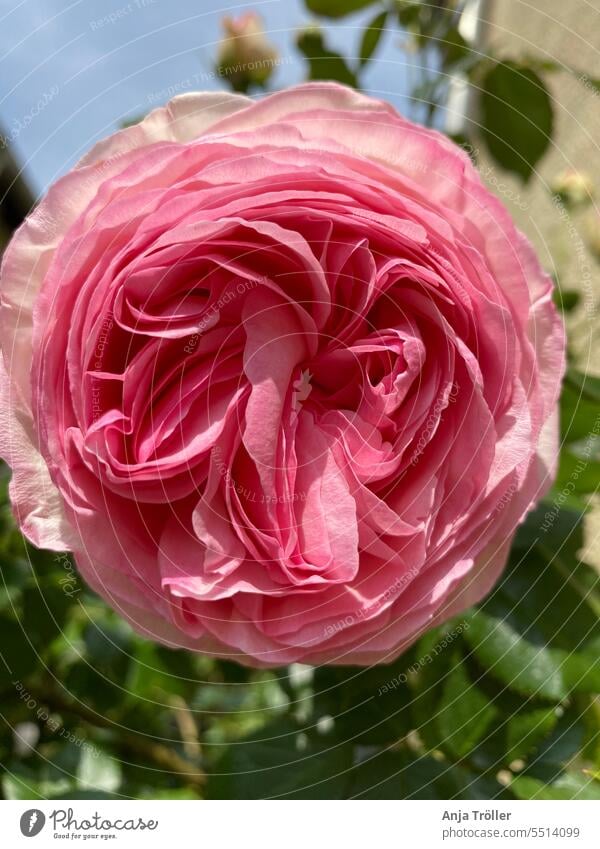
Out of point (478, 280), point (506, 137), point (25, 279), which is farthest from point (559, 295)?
point (25, 279)

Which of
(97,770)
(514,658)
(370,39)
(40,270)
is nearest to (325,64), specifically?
(370,39)

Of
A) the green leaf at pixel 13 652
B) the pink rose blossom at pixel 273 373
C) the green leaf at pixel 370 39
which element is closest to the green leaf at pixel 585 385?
the pink rose blossom at pixel 273 373

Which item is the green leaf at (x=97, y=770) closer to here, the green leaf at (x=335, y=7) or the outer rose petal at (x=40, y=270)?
the outer rose petal at (x=40, y=270)

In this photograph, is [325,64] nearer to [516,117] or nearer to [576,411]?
[516,117]

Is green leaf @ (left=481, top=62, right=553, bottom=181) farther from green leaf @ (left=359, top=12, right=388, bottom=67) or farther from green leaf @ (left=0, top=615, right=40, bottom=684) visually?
green leaf @ (left=0, top=615, right=40, bottom=684)

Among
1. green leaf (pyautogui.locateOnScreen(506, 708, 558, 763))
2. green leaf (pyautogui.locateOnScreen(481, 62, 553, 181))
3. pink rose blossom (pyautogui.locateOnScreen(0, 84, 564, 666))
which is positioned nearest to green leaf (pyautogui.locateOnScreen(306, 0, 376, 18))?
green leaf (pyautogui.locateOnScreen(481, 62, 553, 181))

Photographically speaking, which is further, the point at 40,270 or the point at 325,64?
the point at 325,64
